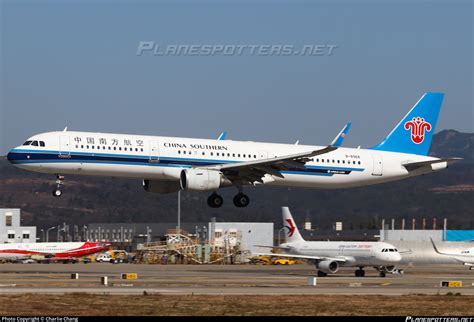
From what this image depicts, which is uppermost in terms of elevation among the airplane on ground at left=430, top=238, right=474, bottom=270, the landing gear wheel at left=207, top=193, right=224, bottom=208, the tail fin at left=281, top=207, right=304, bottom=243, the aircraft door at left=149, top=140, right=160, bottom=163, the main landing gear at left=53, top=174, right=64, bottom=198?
the aircraft door at left=149, top=140, right=160, bottom=163

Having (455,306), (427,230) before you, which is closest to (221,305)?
(455,306)

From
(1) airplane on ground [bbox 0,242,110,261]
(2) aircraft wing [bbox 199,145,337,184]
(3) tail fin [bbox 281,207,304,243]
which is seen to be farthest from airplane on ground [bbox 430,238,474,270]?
(1) airplane on ground [bbox 0,242,110,261]

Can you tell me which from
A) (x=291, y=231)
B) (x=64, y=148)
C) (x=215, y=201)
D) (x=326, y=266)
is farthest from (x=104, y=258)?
(x=64, y=148)

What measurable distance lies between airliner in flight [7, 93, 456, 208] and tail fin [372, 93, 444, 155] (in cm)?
10

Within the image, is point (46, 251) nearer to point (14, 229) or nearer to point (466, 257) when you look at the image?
point (14, 229)

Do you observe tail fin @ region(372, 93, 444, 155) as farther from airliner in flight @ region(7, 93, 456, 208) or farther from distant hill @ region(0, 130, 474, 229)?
distant hill @ region(0, 130, 474, 229)

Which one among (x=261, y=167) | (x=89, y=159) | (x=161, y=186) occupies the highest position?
(x=89, y=159)

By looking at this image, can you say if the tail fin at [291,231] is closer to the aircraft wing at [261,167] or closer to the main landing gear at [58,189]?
the aircraft wing at [261,167]

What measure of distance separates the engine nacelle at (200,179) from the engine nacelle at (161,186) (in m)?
2.87

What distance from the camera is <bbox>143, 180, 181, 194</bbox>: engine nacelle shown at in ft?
194

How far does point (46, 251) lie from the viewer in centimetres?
10181

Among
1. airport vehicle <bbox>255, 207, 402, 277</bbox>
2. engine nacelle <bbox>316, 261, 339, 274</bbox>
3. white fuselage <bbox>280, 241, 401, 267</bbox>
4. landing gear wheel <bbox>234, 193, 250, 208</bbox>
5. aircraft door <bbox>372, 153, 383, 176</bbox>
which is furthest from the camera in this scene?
white fuselage <bbox>280, 241, 401, 267</bbox>

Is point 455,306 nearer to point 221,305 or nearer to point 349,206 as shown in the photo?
point 221,305

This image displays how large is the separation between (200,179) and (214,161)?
7.14 feet
